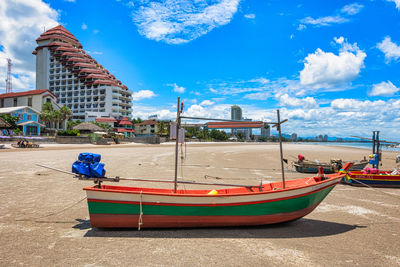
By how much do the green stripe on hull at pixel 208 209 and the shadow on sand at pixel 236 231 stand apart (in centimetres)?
49

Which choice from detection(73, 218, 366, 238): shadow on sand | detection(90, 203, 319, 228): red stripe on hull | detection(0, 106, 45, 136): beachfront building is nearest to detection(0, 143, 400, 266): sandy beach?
detection(73, 218, 366, 238): shadow on sand

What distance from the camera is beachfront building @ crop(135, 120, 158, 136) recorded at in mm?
Answer: 88250

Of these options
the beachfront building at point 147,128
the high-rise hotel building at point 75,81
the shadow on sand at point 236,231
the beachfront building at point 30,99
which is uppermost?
the high-rise hotel building at point 75,81

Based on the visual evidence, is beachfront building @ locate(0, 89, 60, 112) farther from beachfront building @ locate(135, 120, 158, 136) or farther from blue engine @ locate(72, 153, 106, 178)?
blue engine @ locate(72, 153, 106, 178)

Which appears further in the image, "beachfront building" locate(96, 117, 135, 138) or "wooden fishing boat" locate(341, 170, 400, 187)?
"beachfront building" locate(96, 117, 135, 138)

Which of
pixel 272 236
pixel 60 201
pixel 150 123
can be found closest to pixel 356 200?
pixel 272 236

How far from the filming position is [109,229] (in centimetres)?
574

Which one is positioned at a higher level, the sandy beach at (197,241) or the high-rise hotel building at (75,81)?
the high-rise hotel building at (75,81)

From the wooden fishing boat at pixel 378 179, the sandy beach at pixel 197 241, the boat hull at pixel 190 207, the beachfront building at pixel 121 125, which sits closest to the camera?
the sandy beach at pixel 197 241

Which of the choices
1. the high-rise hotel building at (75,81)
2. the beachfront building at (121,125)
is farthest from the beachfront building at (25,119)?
the high-rise hotel building at (75,81)

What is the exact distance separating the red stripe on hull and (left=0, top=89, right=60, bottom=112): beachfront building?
2783 inches

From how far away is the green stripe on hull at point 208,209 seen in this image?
5.39 m

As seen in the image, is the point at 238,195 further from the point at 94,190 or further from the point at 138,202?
the point at 94,190

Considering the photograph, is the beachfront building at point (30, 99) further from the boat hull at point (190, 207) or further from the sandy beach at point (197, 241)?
the boat hull at point (190, 207)
